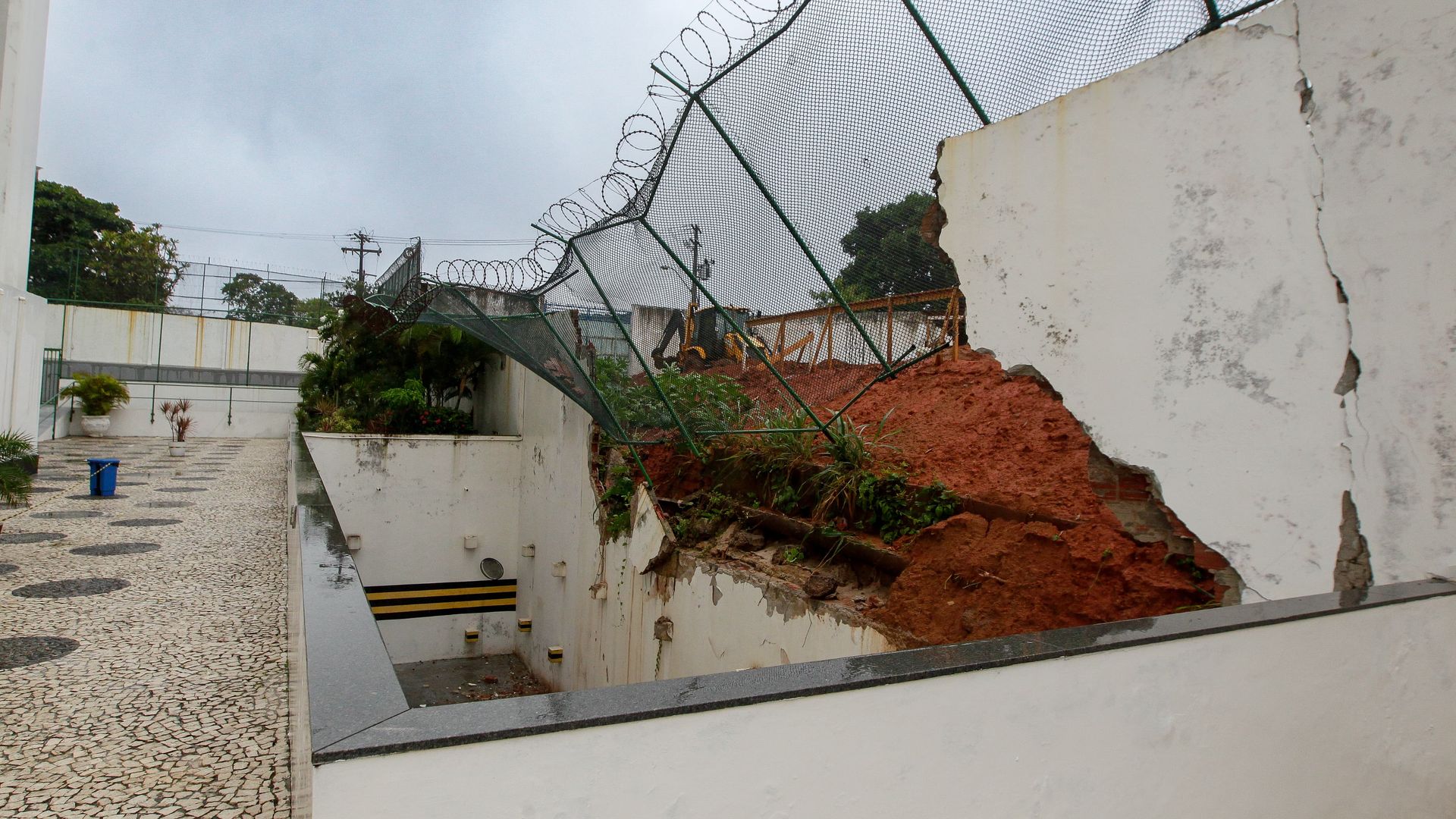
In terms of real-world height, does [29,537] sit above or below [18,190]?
below

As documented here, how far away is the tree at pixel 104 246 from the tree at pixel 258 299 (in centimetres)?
122

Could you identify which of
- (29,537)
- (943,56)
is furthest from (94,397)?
(943,56)

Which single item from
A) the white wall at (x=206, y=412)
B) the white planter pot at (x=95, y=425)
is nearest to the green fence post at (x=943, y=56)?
the white wall at (x=206, y=412)

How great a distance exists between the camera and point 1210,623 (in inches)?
76.8

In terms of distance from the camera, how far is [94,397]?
1551 centimetres

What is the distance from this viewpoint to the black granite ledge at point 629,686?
130 cm

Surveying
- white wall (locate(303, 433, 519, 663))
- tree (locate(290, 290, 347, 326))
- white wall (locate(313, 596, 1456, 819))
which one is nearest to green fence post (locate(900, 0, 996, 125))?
white wall (locate(313, 596, 1456, 819))

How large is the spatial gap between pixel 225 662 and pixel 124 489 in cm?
607

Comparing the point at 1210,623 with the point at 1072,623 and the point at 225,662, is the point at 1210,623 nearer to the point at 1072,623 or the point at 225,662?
the point at 1072,623

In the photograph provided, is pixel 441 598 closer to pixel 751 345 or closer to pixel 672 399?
pixel 672 399

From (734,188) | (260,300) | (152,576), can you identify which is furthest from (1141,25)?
(260,300)

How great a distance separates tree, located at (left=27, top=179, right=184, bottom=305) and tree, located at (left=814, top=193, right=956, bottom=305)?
21209 mm

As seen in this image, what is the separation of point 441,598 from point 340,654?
9033mm

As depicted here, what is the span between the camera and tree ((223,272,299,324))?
19.7 meters
